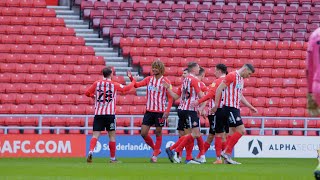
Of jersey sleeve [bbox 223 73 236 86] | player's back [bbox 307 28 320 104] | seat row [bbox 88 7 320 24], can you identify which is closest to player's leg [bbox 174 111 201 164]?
jersey sleeve [bbox 223 73 236 86]

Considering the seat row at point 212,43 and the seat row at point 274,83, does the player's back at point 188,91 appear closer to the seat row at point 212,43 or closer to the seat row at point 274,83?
the seat row at point 274,83

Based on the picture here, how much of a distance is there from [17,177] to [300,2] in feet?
66.0

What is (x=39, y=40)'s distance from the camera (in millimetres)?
24922

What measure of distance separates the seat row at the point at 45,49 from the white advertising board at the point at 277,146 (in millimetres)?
6478

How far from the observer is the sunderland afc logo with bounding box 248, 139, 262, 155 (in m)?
21.0

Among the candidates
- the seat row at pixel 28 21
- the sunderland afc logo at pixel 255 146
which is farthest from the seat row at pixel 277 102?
the seat row at pixel 28 21

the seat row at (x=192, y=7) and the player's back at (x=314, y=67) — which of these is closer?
the player's back at (x=314, y=67)

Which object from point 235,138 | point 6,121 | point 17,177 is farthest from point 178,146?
point 6,121

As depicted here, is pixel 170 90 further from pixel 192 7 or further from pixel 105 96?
pixel 192 7

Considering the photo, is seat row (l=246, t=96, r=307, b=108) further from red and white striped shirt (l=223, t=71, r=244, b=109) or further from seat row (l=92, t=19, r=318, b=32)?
red and white striped shirt (l=223, t=71, r=244, b=109)

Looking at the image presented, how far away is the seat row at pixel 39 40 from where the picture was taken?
81.4 feet

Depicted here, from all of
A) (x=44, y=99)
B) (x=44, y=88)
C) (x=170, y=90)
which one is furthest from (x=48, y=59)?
(x=170, y=90)

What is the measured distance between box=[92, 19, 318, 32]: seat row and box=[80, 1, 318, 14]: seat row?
0.58 metres

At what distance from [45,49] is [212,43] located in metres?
5.47
